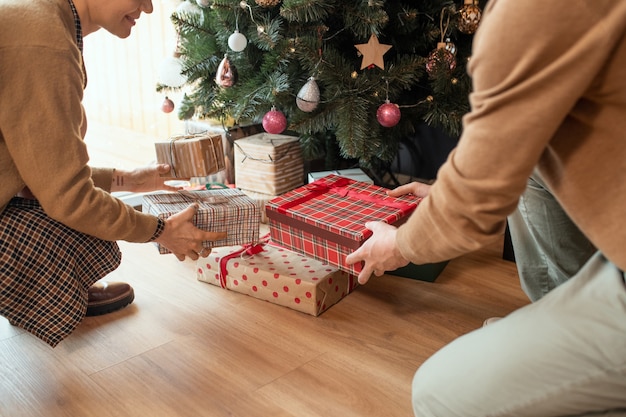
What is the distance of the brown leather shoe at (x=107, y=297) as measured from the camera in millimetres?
1471

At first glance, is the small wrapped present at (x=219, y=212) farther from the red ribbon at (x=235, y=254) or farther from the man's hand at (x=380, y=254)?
the man's hand at (x=380, y=254)

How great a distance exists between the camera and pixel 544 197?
124cm

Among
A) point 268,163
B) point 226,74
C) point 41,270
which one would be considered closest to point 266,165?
point 268,163

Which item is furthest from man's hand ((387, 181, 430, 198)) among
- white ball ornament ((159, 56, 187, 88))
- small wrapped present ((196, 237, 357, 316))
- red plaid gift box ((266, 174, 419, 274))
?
white ball ornament ((159, 56, 187, 88))

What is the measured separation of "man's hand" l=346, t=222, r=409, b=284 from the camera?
3.51 ft

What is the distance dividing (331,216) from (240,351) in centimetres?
37

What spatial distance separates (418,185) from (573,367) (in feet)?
2.65

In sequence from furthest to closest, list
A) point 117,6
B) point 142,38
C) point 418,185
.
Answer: point 142,38 < point 418,185 < point 117,6

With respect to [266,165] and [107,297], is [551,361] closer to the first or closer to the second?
[107,297]

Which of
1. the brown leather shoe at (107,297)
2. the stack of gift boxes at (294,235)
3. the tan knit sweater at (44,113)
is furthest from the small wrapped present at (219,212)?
the tan knit sweater at (44,113)

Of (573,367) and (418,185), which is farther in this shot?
(418,185)

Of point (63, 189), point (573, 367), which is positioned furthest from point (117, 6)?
point (573, 367)

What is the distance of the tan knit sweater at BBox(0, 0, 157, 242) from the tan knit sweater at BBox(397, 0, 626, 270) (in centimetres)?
67

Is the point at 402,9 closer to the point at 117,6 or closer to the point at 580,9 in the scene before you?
the point at 117,6
